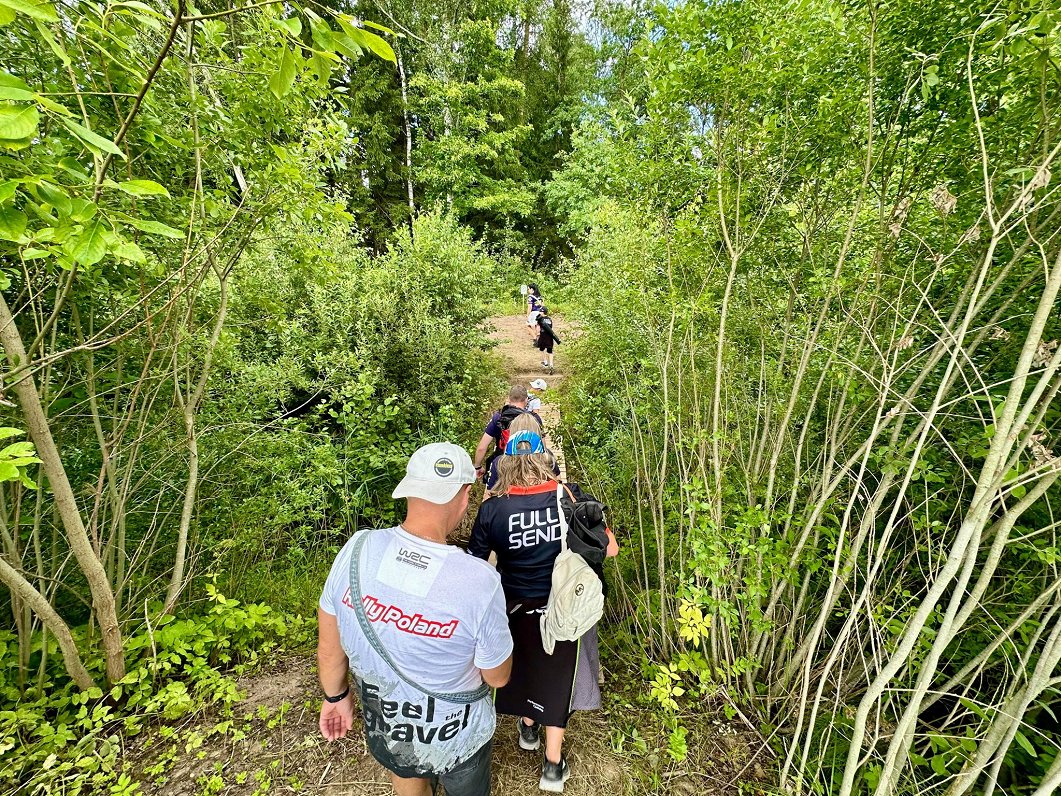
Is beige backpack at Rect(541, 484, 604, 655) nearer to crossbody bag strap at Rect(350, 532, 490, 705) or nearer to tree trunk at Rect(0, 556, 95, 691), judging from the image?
crossbody bag strap at Rect(350, 532, 490, 705)

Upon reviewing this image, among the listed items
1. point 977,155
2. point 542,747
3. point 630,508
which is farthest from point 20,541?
point 977,155

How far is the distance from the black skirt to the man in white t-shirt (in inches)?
20.2

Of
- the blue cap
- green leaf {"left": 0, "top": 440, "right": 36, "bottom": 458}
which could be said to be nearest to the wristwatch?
green leaf {"left": 0, "top": 440, "right": 36, "bottom": 458}

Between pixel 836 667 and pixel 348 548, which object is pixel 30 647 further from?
pixel 836 667

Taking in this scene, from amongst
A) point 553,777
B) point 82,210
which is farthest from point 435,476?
point 553,777

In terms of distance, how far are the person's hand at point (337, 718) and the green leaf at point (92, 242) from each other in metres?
1.85

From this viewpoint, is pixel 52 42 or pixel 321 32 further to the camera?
pixel 321 32

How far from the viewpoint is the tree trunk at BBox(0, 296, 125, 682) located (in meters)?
1.74

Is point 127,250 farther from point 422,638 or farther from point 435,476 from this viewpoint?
point 422,638

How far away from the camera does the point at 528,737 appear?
8.05 ft

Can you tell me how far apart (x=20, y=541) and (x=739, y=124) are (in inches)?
198

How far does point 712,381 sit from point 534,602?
2227 mm

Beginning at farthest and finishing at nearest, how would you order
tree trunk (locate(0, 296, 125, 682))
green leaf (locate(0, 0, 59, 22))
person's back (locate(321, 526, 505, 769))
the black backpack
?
1. the black backpack
2. tree trunk (locate(0, 296, 125, 682))
3. person's back (locate(321, 526, 505, 769))
4. green leaf (locate(0, 0, 59, 22))

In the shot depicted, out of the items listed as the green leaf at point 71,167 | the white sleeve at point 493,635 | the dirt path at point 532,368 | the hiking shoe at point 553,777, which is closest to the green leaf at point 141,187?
the green leaf at point 71,167
